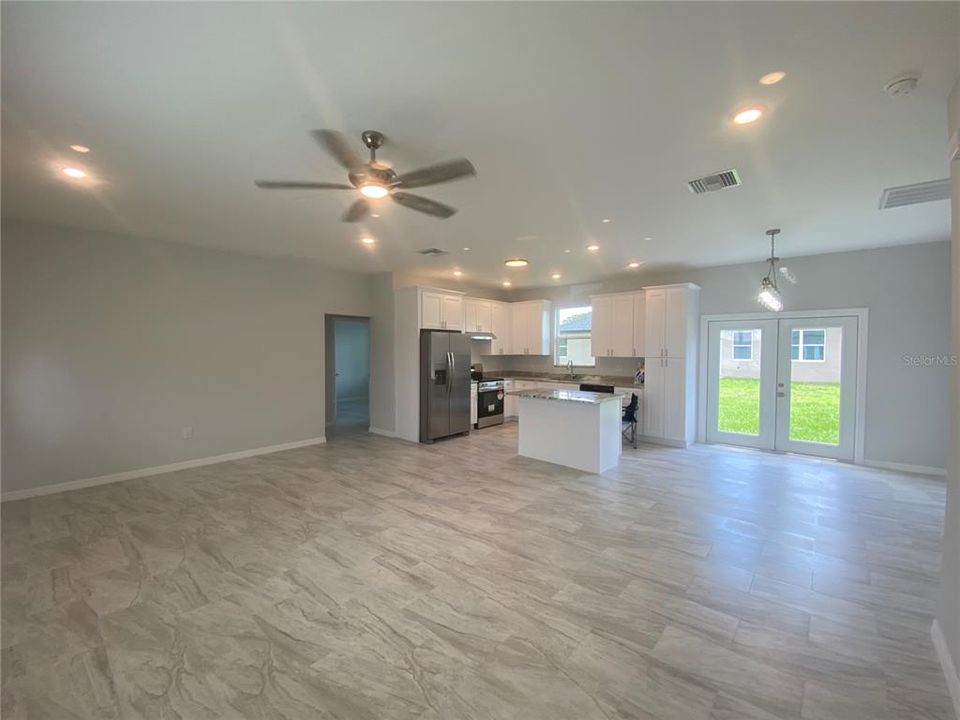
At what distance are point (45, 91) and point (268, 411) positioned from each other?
469 cm

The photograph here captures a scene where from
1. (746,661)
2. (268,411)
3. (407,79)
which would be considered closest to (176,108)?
(407,79)

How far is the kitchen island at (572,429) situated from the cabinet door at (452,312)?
236 cm

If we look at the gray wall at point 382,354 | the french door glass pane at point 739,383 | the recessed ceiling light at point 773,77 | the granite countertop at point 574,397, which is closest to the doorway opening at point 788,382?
the french door glass pane at point 739,383

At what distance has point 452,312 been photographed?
24.1ft

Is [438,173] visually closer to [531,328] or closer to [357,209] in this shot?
[357,209]

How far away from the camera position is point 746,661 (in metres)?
2.00

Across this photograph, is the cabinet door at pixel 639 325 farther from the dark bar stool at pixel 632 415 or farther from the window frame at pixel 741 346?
the window frame at pixel 741 346

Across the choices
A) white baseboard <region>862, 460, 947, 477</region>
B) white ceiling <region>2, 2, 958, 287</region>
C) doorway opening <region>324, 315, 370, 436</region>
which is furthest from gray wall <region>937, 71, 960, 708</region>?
doorway opening <region>324, 315, 370, 436</region>

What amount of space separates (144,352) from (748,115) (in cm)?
657

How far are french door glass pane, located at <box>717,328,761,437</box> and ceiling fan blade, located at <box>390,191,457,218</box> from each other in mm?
5665

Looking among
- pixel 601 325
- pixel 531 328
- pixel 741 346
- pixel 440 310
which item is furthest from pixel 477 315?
pixel 741 346

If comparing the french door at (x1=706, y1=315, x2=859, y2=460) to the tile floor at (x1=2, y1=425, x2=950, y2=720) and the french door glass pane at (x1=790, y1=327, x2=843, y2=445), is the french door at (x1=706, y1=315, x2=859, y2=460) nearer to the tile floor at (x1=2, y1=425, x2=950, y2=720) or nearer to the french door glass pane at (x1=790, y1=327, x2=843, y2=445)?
the french door glass pane at (x1=790, y1=327, x2=843, y2=445)

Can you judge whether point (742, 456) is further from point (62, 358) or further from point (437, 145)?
point (62, 358)

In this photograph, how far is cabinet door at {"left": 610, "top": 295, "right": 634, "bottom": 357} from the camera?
A: 23.5 feet
